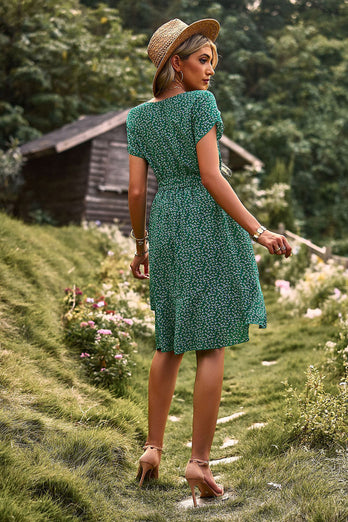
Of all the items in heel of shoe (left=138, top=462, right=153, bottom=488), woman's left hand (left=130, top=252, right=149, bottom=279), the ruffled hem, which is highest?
woman's left hand (left=130, top=252, right=149, bottom=279)

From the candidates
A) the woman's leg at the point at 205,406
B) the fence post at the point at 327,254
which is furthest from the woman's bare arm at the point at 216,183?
the fence post at the point at 327,254

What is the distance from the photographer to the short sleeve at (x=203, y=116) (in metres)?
2.74

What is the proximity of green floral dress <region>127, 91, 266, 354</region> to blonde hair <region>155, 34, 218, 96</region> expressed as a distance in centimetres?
11

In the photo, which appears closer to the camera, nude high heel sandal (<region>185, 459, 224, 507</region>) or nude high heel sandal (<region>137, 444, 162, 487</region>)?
nude high heel sandal (<region>185, 459, 224, 507</region>)

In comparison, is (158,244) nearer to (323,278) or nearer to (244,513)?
(244,513)

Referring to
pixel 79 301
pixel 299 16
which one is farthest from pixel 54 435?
pixel 299 16

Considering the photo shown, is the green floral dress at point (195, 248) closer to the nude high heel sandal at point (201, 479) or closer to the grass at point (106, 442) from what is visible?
the nude high heel sandal at point (201, 479)

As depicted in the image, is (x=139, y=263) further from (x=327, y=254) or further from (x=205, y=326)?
(x=327, y=254)

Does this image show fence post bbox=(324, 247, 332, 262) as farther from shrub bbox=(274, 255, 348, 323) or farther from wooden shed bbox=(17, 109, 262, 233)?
wooden shed bbox=(17, 109, 262, 233)

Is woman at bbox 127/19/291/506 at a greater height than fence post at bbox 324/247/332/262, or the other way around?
woman at bbox 127/19/291/506

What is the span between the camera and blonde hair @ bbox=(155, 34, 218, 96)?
283 cm

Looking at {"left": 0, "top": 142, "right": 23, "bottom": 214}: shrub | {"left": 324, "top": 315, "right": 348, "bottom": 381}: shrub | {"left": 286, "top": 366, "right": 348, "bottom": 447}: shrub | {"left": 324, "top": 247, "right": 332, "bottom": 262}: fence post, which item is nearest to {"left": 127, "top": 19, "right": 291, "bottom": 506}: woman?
{"left": 286, "top": 366, "right": 348, "bottom": 447}: shrub

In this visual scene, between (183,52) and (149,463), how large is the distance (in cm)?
199

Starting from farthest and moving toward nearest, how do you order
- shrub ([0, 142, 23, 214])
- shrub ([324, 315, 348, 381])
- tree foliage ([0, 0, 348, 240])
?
1. tree foliage ([0, 0, 348, 240])
2. shrub ([0, 142, 23, 214])
3. shrub ([324, 315, 348, 381])
